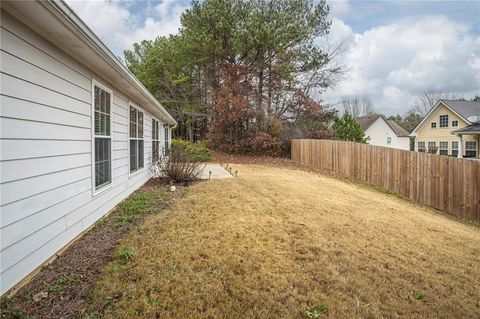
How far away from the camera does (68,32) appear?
2896 mm

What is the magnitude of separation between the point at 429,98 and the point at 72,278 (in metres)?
50.0

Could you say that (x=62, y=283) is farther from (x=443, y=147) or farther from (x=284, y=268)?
(x=443, y=147)

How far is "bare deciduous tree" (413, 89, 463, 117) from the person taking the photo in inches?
1603

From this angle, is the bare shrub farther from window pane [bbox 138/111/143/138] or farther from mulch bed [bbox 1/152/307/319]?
mulch bed [bbox 1/152/307/319]

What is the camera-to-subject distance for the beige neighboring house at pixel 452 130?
66.8 feet

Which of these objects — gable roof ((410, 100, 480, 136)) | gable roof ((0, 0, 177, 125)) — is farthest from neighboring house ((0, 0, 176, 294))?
gable roof ((410, 100, 480, 136))

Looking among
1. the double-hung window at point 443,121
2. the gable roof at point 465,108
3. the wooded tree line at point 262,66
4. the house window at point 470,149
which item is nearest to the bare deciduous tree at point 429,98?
the double-hung window at point 443,121

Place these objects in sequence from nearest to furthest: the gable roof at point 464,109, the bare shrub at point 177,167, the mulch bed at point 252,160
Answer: the bare shrub at point 177,167 → the mulch bed at point 252,160 → the gable roof at point 464,109

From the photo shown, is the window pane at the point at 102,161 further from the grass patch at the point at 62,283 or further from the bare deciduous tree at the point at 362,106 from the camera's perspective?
the bare deciduous tree at the point at 362,106

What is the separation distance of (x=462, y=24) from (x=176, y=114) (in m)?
19.6

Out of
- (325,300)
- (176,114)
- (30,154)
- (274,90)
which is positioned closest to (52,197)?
(30,154)

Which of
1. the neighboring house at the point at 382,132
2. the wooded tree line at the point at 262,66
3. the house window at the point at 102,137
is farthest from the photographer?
the neighboring house at the point at 382,132

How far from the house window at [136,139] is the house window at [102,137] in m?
1.65

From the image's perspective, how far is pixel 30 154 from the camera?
8.79 ft
